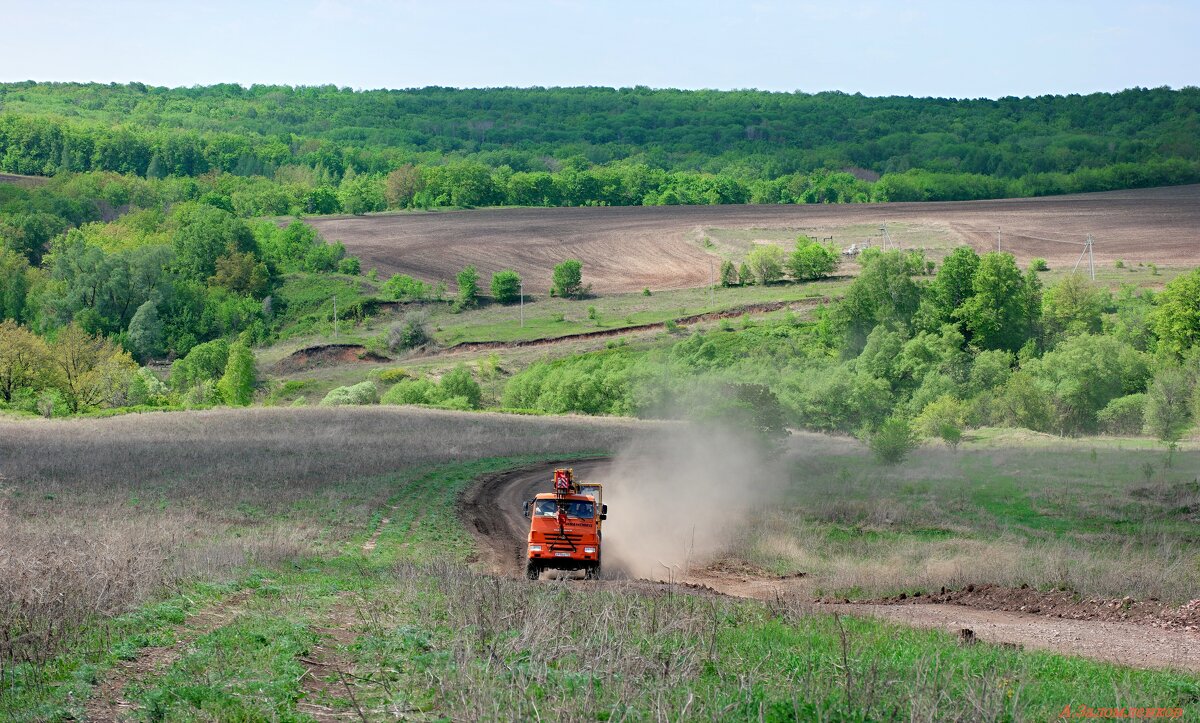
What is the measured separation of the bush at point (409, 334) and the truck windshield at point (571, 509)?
87475 millimetres

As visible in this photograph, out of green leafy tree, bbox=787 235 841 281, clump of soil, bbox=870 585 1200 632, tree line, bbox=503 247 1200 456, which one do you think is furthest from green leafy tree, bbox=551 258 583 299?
clump of soil, bbox=870 585 1200 632

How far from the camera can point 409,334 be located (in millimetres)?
115750

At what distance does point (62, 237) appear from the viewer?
544 ft

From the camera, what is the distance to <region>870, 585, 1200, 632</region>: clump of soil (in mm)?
19297

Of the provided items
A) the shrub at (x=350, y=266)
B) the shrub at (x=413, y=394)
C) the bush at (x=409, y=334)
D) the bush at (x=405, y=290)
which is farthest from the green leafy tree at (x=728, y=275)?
the shrub at (x=350, y=266)

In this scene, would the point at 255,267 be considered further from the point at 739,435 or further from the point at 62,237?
the point at 739,435

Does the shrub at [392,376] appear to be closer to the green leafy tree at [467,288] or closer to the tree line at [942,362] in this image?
the tree line at [942,362]

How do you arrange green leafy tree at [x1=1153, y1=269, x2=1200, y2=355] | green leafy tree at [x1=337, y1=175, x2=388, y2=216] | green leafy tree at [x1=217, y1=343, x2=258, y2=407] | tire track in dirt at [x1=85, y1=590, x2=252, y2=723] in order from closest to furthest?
tire track in dirt at [x1=85, y1=590, x2=252, y2=723]
green leafy tree at [x1=1153, y1=269, x2=1200, y2=355]
green leafy tree at [x1=217, y1=343, x2=258, y2=407]
green leafy tree at [x1=337, y1=175, x2=388, y2=216]

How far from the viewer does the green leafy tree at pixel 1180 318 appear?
3039 inches

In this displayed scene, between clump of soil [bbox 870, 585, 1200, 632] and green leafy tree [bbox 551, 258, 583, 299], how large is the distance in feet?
356

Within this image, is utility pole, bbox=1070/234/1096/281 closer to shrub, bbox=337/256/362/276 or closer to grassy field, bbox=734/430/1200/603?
grassy field, bbox=734/430/1200/603

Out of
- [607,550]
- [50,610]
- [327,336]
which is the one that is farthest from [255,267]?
[50,610]

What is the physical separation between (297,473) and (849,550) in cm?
1996

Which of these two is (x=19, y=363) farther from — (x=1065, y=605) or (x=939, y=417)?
(x=1065, y=605)
